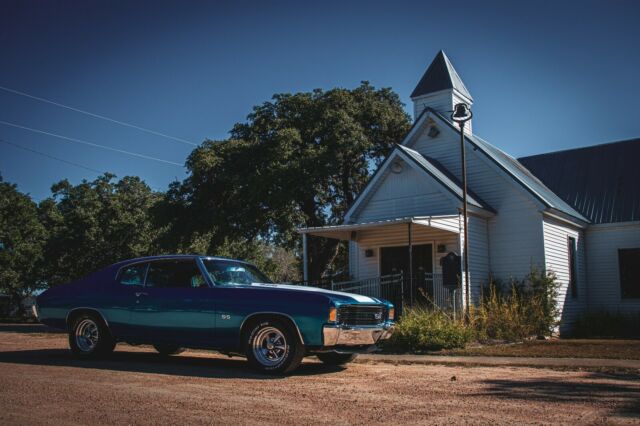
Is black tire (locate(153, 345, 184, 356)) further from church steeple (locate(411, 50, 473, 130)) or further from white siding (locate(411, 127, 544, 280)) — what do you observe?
church steeple (locate(411, 50, 473, 130))

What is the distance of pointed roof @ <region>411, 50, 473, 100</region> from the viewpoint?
21.9 metres

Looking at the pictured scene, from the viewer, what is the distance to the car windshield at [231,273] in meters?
8.88

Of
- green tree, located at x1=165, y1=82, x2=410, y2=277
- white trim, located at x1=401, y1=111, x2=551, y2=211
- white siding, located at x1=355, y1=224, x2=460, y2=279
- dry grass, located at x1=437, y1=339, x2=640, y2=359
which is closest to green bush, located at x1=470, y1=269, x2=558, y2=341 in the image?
dry grass, located at x1=437, y1=339, x2=640, y2=359

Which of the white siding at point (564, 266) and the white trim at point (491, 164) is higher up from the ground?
the white trim at point (491, 164)

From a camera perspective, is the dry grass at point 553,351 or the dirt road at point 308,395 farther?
the dry grass at point 553,351

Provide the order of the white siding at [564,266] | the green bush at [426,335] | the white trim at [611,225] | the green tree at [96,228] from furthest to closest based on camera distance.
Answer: the green tree at [96,228] → the white trim at [611,225] → the white siding at [564,266] → the green bush at [426,335]

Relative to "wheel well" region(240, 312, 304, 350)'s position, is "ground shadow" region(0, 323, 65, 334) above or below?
below

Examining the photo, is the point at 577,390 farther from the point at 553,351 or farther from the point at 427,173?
the point at 427,173

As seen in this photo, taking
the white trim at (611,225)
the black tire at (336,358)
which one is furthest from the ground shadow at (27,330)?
the white trim at (611,225)

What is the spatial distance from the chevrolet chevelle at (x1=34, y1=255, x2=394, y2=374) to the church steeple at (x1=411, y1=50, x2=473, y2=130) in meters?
14.2

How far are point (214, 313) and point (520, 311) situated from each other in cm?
1079

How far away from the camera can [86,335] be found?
9.52m

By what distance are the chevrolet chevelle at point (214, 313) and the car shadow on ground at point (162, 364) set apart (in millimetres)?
262

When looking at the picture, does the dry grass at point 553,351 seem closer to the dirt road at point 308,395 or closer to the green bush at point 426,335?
the green bush at point 426,335
